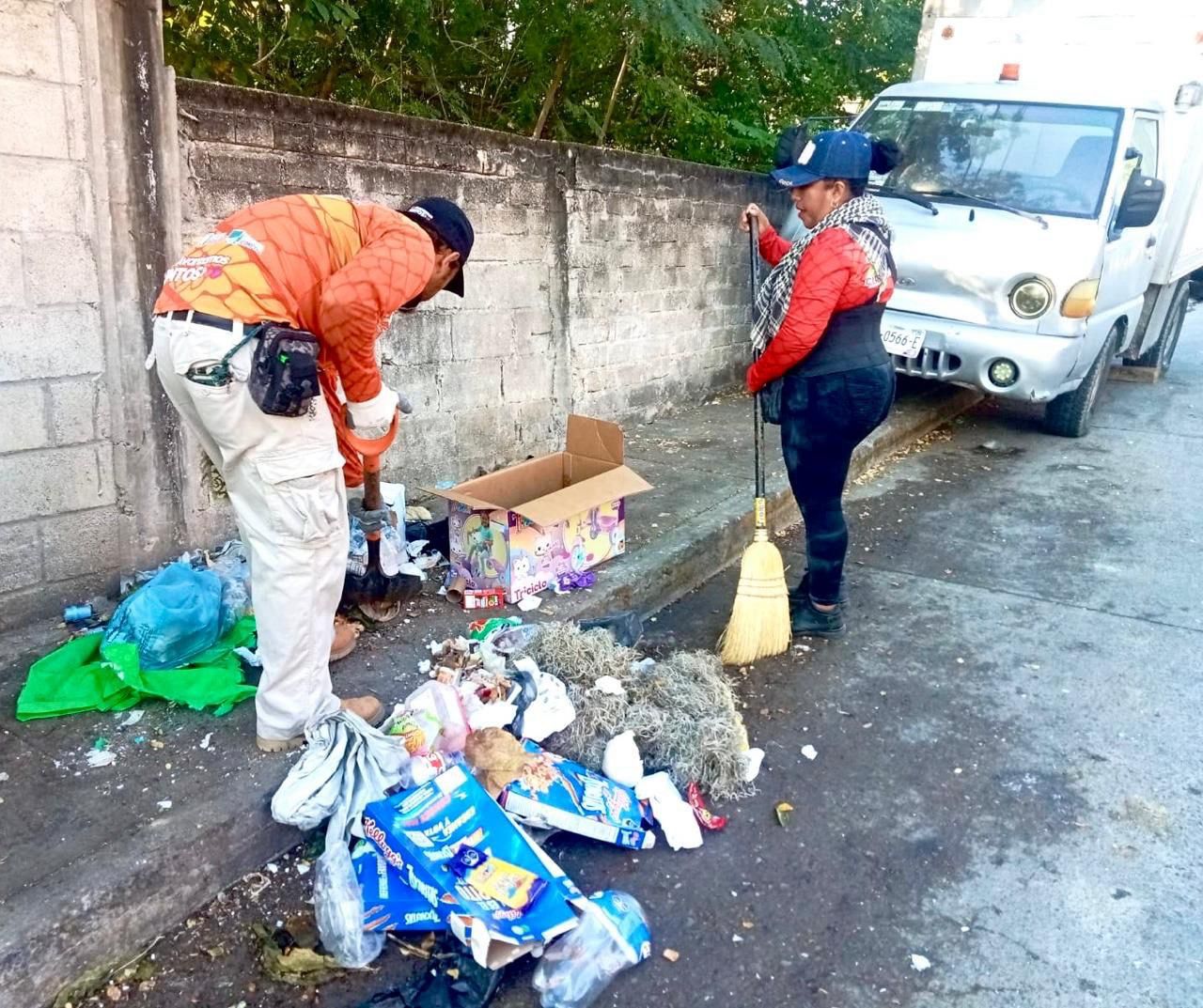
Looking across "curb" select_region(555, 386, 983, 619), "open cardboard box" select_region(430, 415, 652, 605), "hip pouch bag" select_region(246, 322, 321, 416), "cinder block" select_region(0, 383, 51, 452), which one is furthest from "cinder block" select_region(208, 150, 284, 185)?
"curb" select_region(555, 386, 983, 619)

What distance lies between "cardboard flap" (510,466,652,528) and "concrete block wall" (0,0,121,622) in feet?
5.06

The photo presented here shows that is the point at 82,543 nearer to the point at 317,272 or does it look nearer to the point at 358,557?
the point at 358,557

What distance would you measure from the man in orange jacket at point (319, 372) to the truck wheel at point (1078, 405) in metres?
5.86

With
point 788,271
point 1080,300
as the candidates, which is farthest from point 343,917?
point 1080,300

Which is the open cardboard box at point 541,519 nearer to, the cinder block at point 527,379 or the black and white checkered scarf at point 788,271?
the black and white checkered scarf at point 788,271

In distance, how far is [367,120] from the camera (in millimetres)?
4188

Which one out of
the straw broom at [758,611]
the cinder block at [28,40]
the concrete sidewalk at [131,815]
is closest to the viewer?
the concrete sidewalk at [131,815]

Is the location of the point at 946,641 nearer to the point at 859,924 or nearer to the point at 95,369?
the point at 859,924

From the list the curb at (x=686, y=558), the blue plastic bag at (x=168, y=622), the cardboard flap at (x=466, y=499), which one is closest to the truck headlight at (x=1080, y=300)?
the curb at (x=686, y=558)

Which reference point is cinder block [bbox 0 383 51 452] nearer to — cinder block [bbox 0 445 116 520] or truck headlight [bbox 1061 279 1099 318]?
cinder block [bbox 0 445 116 520]

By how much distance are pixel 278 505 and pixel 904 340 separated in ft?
16.0

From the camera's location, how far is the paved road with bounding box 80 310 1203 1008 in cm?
225

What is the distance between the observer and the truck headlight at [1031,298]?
5.93 metres

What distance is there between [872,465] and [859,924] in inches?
171
